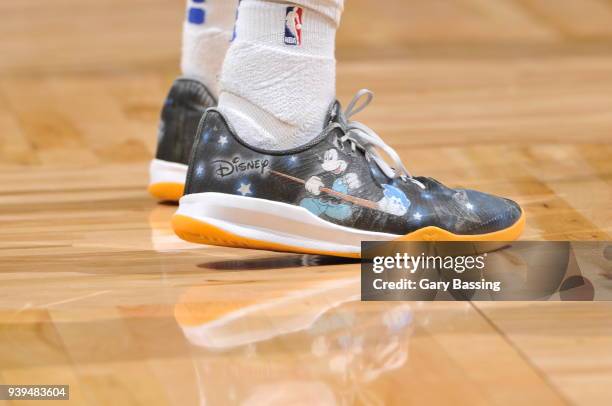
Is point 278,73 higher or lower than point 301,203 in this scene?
higher

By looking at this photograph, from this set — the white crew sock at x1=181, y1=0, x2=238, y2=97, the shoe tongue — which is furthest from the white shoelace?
the white crew sock at x1=181, y1=0, x2=238, y2=97

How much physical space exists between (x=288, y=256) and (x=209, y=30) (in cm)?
30

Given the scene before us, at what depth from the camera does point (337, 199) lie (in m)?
1.12

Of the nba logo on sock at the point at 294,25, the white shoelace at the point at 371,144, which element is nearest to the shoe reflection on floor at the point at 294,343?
the white shoelace at the point at 371,144

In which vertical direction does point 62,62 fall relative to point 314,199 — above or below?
below

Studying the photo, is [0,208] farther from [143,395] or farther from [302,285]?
[143,395]

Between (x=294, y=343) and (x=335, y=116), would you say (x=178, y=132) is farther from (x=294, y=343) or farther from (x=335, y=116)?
(x=294, y=343)

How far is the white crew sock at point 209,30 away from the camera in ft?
4.36

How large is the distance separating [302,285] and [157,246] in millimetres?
191

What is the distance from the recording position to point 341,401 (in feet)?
2.80

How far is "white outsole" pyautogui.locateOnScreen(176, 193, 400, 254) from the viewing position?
1.11 meters

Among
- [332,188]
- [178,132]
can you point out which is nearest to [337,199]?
[332,188]

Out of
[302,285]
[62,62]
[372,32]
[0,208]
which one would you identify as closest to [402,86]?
[372,32]

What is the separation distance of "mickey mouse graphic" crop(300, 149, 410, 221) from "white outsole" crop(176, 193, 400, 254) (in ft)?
0.03
